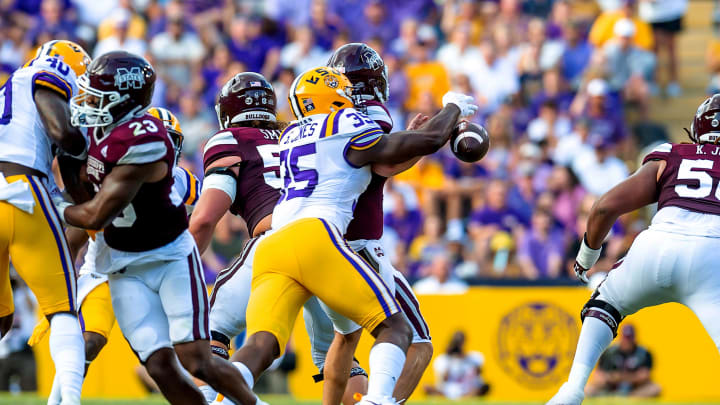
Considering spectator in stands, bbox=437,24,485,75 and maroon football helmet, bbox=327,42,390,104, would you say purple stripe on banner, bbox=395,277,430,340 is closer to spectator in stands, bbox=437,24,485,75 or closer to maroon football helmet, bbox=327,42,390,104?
maroon football helmet, bbox=327,42,390,104

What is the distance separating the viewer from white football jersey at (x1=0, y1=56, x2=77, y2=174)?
235 inches

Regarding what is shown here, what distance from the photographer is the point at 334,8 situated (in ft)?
52.2

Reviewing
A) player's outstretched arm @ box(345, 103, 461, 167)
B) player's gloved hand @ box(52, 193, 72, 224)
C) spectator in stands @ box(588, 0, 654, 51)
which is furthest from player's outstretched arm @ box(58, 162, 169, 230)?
spectator in stands @ box(588, 0, 654, 51)

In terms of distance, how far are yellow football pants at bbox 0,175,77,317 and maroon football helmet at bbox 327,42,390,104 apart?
2.07m

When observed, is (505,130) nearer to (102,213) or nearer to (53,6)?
(53,6)

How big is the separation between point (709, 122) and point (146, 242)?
3.39 m

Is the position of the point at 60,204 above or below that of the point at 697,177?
above

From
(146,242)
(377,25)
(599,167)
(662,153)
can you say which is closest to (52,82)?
(146,242)

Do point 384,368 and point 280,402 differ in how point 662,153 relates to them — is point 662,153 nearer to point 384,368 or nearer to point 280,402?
point 384,368

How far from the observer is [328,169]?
19.4ft

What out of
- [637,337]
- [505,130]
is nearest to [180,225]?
[637,337]

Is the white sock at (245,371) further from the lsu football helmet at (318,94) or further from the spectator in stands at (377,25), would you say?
the spectator in stands at (377,25)

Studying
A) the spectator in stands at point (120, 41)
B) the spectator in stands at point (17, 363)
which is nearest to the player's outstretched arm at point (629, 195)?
the spectator in stands at point (17, 363)

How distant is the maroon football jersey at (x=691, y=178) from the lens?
20.6 ft
